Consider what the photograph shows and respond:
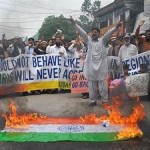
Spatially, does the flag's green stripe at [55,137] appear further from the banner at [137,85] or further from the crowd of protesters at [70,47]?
the crowd of protesters at [70,47]

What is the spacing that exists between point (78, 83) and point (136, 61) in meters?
1.77

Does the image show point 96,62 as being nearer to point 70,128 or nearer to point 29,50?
point 70,128

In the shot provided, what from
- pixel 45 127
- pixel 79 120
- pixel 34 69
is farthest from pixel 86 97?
pixel 45 127

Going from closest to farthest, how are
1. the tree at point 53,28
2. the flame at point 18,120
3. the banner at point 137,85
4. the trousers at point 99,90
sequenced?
the flame at point 18,120
the trousers at point 99,90
the banner at point 137,85
the tree at point 53,28

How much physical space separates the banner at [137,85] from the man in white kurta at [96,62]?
1.94 ft

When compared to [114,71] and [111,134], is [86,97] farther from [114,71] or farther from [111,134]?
[111,134]

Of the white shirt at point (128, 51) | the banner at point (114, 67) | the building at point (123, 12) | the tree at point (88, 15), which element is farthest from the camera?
the building at point (123, 12)

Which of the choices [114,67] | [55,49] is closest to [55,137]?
[114,67]

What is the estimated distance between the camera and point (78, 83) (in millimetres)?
11555

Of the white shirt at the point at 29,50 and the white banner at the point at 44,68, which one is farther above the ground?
the white shirt at the point at 29,50

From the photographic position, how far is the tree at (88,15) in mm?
11547

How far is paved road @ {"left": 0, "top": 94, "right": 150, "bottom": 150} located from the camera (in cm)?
634

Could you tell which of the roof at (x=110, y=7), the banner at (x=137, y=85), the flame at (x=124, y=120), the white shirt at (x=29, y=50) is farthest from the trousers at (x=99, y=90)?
the roof at (x=110, y=7)

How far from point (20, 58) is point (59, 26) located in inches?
84.0
